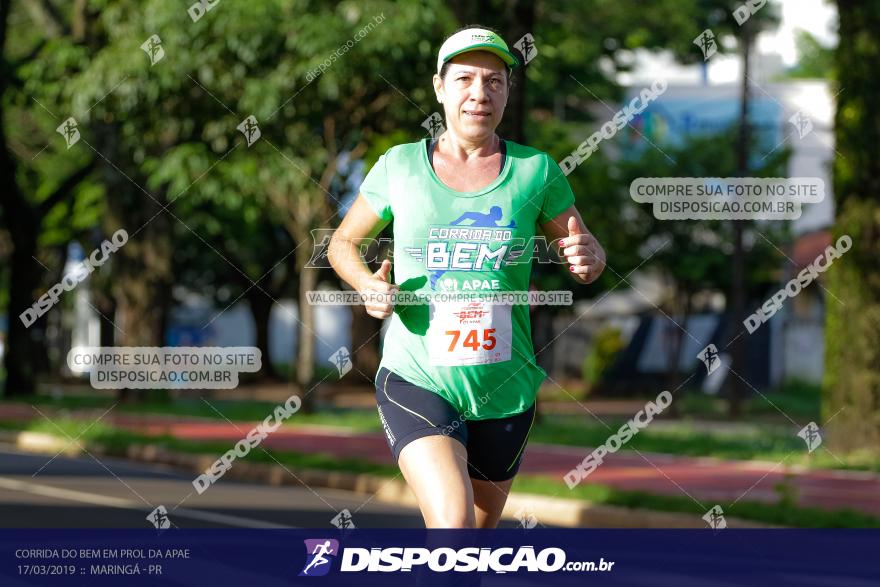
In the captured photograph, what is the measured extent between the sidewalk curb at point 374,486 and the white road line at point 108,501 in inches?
72.1

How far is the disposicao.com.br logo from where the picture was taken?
14.0 feet

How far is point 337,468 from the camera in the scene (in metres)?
16.0

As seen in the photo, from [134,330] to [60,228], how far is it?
1543 centimetres

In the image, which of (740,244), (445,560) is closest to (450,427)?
(445,560)

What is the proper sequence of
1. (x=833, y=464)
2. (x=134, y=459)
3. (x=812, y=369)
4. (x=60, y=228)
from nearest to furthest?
(x=833, y=464) → (x=134, y=459) → (x=812, y=369) → (x=60, y=228)

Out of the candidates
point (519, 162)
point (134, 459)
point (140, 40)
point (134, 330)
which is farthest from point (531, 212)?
point (134, 330)

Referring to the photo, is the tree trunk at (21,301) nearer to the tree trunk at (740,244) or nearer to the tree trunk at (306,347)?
the tree trunk at (306,347)

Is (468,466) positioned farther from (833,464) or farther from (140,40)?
(140,40)

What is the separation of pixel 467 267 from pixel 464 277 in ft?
0.11

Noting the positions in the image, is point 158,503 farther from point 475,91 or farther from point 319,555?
point 475,91

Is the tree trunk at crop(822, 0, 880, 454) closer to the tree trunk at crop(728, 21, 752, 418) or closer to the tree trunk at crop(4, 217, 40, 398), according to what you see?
the tree trunk at crop(728, 21, 752, 418)

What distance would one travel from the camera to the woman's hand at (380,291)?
14.4 ft

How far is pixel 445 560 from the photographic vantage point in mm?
4254

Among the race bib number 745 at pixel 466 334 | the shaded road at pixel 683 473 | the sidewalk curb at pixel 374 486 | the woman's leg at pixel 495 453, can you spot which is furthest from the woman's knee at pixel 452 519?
the shaded road at pixel 683 473
